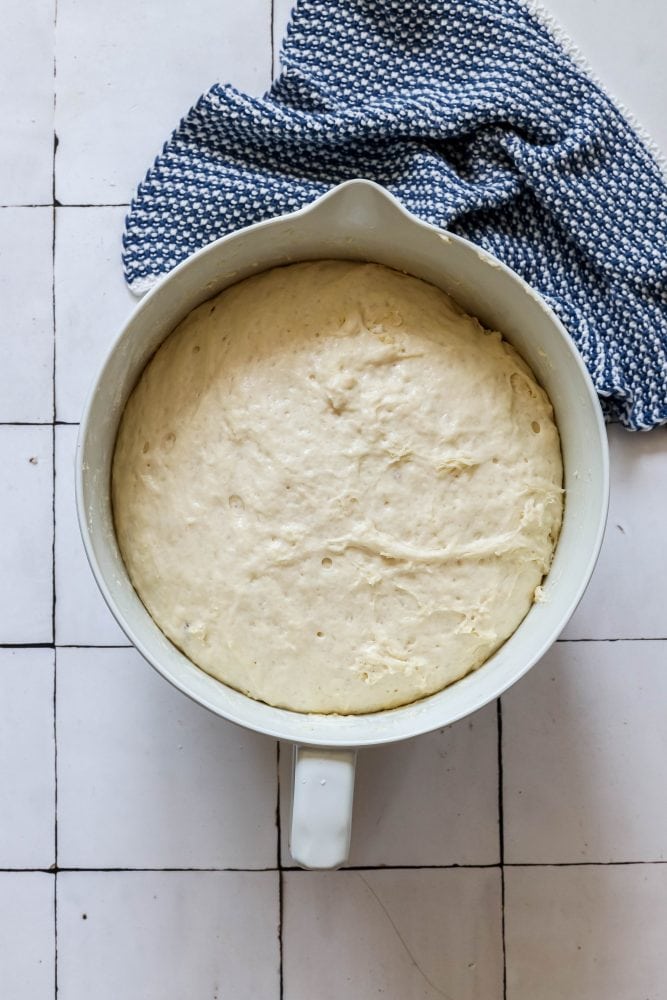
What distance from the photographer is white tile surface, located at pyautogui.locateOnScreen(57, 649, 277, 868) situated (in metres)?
1.00

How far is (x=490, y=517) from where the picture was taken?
852 millimetres

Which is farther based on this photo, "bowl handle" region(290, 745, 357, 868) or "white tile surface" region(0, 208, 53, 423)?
"white tile surface" region(0, 208, 53, 423)

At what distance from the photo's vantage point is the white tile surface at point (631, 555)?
1.01 metres

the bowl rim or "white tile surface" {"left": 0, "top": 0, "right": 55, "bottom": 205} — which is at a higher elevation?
"white tile surface" {"left": 0, "top": 0, "right": 55, "bottom": 205}

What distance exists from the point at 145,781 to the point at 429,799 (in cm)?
30

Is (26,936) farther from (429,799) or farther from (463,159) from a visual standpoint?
(463,159)

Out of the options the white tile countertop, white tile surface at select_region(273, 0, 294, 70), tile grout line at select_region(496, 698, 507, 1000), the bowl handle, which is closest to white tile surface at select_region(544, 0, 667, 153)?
the white tile countertop

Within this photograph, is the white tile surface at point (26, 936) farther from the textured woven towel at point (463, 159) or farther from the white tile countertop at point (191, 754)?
the textured woven towel at point (463, 159)

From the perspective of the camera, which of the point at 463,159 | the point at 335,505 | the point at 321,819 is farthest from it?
the point at 463,159

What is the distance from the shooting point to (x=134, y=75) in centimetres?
101

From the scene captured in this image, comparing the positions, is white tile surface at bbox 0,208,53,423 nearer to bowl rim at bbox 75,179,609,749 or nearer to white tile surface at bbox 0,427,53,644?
white tile surface at bbox 0,427,53,644

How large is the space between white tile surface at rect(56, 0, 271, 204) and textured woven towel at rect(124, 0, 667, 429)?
5 centimetres

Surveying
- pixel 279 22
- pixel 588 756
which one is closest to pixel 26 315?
pixel 279 22

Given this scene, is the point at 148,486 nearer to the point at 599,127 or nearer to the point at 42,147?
the point at 42,147
